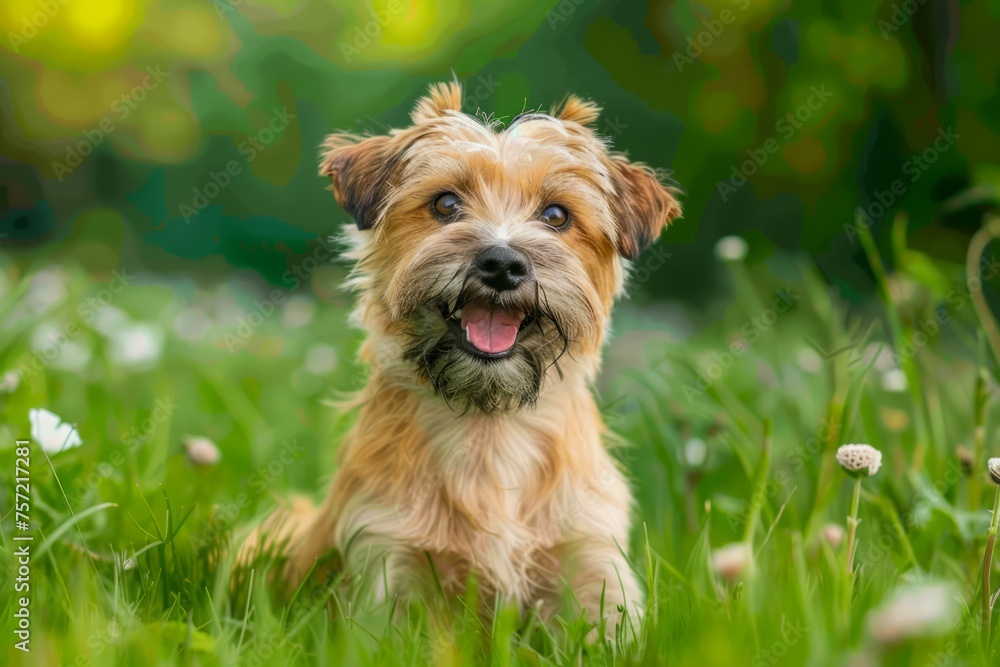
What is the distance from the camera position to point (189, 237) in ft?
29.0

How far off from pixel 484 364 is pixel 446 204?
1.88ft

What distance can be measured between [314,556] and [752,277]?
13.5 feet

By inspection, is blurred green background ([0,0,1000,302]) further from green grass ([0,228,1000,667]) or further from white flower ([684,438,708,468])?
white flower ([684,438,708,468])

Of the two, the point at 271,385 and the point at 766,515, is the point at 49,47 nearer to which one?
the point at 271,385

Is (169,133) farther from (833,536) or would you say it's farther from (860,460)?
(860,460)

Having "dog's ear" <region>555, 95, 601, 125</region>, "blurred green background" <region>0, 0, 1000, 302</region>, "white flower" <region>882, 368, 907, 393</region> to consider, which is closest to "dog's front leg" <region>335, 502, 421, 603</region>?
"dog's ear" <region>555, 95, 601, 125</region>

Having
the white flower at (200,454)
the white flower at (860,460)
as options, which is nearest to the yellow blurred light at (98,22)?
the white flower at (200,454)

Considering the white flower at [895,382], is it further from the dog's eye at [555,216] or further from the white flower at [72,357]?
the white flower at [72,357]

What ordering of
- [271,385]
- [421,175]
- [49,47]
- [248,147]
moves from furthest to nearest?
1. [248,147]
2. [49,47]
3. [271,385]
4. [421,175]

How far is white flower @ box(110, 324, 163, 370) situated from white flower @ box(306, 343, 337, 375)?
1013 millimetres

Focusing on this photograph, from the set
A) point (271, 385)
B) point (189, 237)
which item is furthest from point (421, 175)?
point (189, 237)

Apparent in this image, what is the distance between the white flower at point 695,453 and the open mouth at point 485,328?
1.60 meters

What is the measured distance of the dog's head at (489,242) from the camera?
299 centimetres

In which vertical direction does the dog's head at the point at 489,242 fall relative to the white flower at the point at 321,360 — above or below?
above
